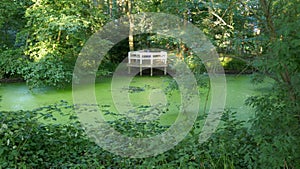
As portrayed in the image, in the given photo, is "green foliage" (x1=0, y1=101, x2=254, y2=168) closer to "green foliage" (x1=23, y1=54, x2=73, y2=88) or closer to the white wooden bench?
"green foliage" (x1=23, y1=54, x2=73, y2=88)

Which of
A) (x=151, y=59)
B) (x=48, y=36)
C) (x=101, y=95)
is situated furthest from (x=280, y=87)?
(x=151, y=59)

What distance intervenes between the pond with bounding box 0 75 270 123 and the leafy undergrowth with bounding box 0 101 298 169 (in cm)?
205

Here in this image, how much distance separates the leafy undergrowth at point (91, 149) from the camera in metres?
2.00

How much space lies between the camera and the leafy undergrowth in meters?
2.00

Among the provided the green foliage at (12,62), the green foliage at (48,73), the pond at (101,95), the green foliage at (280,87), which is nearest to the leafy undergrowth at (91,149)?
the green foliage at (280,87)

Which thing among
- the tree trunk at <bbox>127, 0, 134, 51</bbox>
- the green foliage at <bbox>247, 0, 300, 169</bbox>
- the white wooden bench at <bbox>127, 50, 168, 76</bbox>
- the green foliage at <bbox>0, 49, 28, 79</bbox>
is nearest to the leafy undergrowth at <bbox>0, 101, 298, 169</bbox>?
the green foliage at <bbox>247, 0, 300, 169</bbox>

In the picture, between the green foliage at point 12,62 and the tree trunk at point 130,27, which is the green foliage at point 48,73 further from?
the tree trunk at point 130,27

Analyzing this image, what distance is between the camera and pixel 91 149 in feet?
7.52

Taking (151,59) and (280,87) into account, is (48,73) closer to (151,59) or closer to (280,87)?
(151,59)

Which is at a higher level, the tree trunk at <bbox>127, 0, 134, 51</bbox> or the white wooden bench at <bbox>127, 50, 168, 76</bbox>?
the tree trunk at <bbox>127, 0, 134, 51</bbox>

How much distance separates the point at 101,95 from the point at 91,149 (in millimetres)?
3997

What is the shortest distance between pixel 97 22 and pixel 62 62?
1.57 m

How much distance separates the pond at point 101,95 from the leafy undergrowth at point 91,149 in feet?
6.72

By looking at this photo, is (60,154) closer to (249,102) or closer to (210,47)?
(249,102)
